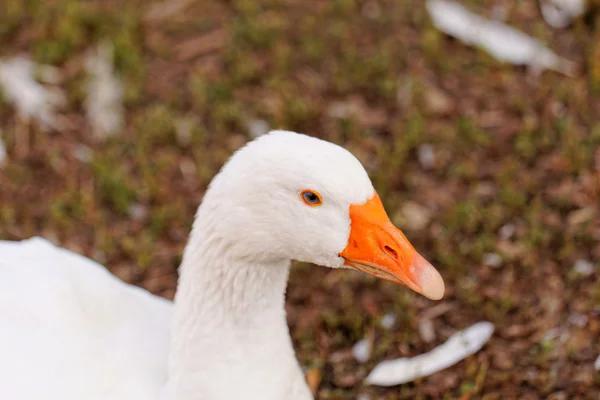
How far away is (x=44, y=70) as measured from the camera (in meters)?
5.18

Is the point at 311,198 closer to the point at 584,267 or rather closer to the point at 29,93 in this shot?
the point at 584,267

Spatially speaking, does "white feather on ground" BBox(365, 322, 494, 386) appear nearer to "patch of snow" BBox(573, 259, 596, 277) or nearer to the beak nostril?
"patch of snow" BBox(573, 259, 596, 277)

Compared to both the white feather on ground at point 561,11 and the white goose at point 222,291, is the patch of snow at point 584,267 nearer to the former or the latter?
the white goose at point 222,291

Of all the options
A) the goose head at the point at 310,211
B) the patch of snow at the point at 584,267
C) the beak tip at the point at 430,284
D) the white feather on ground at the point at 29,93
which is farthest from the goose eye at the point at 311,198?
the white feather on ground at the point at 29,93

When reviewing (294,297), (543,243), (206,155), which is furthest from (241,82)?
(543,243)

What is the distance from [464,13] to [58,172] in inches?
112

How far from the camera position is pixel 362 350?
3641mm

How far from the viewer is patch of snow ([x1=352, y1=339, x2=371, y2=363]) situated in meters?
3.60

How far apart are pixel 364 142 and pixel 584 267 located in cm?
151

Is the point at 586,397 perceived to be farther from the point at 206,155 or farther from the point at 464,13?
the point at 464,13

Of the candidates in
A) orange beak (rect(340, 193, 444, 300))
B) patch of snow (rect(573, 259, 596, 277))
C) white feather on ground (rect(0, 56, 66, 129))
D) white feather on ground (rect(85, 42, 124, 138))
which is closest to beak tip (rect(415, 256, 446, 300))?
orange beak (rect(340, 193, 444, 300))

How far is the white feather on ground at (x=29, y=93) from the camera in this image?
195 inches

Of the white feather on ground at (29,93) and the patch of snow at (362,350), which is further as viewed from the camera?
the white feather on ground at (29,93)

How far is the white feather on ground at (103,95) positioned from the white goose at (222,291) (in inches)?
71.1
